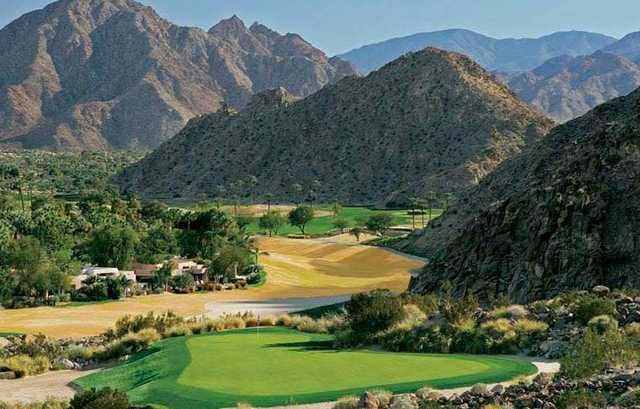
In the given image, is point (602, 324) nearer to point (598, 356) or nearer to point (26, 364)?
point (598, 356)

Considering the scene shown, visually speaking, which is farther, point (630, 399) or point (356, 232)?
point (356, 232)

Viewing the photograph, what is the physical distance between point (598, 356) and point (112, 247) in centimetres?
6053

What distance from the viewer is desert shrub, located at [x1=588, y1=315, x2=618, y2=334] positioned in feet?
79.5

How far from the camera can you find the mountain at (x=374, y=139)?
15375 centimetres

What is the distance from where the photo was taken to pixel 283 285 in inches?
3014

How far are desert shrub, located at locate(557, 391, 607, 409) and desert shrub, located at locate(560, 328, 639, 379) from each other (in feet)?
7.15

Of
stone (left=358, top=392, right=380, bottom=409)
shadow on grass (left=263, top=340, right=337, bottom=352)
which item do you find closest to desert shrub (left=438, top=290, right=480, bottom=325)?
shadow on grass (left=263, top=340, right=337, bottom=352)

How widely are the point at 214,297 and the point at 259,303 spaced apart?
5041mm

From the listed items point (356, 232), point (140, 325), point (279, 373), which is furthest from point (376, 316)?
point (356, 232)

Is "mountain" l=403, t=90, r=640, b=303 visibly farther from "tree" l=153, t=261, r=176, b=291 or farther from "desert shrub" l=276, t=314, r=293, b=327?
"tree" l=153, t=261, r=176, b=291

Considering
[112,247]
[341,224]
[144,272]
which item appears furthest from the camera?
[341,224]

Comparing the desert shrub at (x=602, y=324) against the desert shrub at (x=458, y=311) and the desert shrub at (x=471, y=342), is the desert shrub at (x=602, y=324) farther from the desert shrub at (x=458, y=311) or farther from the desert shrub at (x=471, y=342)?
the desert shrub at (x=458, y=311)

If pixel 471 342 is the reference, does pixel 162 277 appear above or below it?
below

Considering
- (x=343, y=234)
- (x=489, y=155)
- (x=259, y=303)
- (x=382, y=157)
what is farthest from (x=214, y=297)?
(x=382, y=157)
